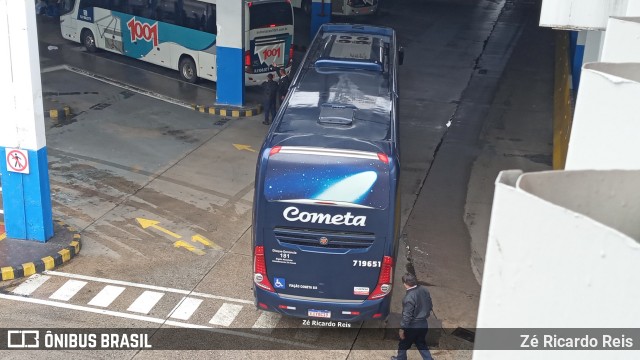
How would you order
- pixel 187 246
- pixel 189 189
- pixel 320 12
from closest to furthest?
pixel 187 246 < pixel 189 189 < pixel 320 12

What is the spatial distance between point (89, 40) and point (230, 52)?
7747 millimetres

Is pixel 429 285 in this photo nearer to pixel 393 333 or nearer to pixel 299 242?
pixel 393 333

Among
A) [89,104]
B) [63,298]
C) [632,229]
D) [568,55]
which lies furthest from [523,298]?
[568,55]

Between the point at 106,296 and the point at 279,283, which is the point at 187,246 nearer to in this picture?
the point at 106,296

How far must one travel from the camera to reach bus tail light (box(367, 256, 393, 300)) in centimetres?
1103

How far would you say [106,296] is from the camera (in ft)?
41.3

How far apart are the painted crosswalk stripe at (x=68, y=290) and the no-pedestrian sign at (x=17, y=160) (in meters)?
2.14

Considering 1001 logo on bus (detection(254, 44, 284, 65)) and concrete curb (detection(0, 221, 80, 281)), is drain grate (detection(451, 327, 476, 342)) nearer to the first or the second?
concrete curb (detection(0, 221, 80, 281))

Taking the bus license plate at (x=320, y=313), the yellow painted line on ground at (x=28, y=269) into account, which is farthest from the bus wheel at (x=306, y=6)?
the bus license plate at (x=320, y=313)

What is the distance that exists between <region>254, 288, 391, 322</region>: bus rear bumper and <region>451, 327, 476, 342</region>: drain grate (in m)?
1.34

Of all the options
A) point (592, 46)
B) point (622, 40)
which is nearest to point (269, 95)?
point (592, 46)

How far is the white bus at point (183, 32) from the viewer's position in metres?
22.8

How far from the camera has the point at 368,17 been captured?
34.3 meters

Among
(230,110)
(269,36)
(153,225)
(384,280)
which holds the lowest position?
(153,225)
